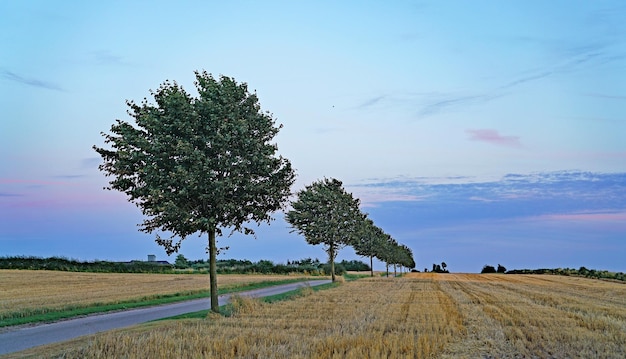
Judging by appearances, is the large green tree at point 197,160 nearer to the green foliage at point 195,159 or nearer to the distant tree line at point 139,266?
the green foliage at point 195,159

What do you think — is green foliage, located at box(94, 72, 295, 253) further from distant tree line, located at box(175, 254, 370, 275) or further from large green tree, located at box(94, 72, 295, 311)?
distant tree line, located at box(175, 254, 370, 275)

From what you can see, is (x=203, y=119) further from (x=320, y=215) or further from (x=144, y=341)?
(x=320, y=215)

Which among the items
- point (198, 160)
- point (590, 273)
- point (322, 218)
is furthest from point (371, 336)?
point (590, 273)

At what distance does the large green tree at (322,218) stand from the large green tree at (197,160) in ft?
119

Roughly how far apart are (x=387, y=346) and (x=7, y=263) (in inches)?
2975

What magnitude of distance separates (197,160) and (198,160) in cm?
6

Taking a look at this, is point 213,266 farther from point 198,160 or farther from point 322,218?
point 322,218

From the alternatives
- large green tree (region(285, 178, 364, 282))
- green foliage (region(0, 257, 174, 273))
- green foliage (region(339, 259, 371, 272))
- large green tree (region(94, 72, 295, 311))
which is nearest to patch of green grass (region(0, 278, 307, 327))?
large green tree (region(94, 72, 295, 311))

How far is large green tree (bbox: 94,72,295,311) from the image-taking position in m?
Answer: 24.2

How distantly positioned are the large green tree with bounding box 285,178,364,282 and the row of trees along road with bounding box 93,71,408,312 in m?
36.2

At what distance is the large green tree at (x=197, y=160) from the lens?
24219mm

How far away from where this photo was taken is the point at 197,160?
24.0m

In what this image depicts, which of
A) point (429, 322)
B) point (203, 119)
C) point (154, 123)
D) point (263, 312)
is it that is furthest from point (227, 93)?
point (429, 322)

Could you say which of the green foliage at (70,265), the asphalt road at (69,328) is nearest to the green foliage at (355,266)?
the green foliage at (70,265)
